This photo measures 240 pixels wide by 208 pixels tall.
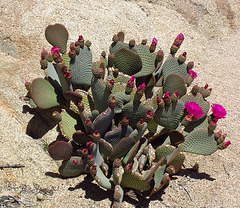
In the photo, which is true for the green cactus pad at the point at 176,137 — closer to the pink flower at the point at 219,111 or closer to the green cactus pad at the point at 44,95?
the pink flower at the point at 219,111

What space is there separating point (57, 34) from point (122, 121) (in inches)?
45.5

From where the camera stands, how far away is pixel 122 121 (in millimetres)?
2248

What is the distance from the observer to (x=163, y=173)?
2.26 m

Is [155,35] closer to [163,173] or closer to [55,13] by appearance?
[55,13]

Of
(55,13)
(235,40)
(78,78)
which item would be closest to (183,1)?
(235,40)

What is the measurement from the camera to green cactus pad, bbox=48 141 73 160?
2096 mm

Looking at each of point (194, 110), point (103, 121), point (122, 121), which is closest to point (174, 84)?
point (194, 110)

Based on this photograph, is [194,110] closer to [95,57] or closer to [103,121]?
[103,121]

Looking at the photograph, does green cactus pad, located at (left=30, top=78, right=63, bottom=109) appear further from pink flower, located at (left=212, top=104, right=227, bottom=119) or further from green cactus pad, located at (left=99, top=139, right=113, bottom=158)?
pink flower, located at (left=212, top=104, right=227, bottom=119)

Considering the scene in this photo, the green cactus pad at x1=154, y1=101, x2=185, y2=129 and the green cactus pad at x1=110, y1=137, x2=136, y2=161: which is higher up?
the green cactus pad at x1=154, y1=101, x2=185, y2=129

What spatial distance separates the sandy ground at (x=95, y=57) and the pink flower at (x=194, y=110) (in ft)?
1.94

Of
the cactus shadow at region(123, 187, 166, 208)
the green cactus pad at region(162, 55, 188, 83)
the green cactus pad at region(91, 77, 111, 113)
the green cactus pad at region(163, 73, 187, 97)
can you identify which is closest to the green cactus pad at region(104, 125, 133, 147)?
the green cactus pad at region(91, 77, 111, 113)

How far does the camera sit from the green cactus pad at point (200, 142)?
2.42 meters

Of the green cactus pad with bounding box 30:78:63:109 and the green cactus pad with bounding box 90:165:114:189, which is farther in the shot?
the green cactus pad with bounding box 30:78:63:109
